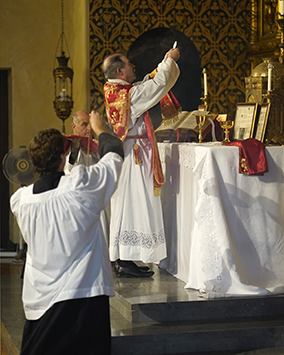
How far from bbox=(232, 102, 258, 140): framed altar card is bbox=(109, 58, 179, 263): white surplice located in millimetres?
605

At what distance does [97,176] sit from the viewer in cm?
312

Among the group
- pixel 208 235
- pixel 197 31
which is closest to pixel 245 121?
pixel 208 235

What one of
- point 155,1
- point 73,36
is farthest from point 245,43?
point 73,36

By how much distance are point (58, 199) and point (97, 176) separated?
8.7 inches

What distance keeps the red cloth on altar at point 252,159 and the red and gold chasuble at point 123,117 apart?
768mm

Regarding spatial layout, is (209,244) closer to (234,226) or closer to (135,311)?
(234,226)

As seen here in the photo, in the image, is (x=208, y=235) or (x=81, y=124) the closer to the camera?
(x=208, y=235)

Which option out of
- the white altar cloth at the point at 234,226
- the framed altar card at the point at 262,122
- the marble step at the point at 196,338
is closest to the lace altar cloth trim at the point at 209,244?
the white altar cloth at the point at 234,226

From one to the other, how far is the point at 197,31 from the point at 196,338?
503 cm

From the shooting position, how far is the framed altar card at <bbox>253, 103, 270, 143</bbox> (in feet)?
15.6

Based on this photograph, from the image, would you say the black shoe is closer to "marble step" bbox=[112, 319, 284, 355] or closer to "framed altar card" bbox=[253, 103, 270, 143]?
"marble step" bbox=[112, 319, 284, 355]

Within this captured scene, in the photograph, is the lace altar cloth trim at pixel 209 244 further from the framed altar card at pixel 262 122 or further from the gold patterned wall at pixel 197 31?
the gold patterned wall at pixel 197 31

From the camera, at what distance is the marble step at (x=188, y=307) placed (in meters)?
4.36

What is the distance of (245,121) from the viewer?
4.98 metres
